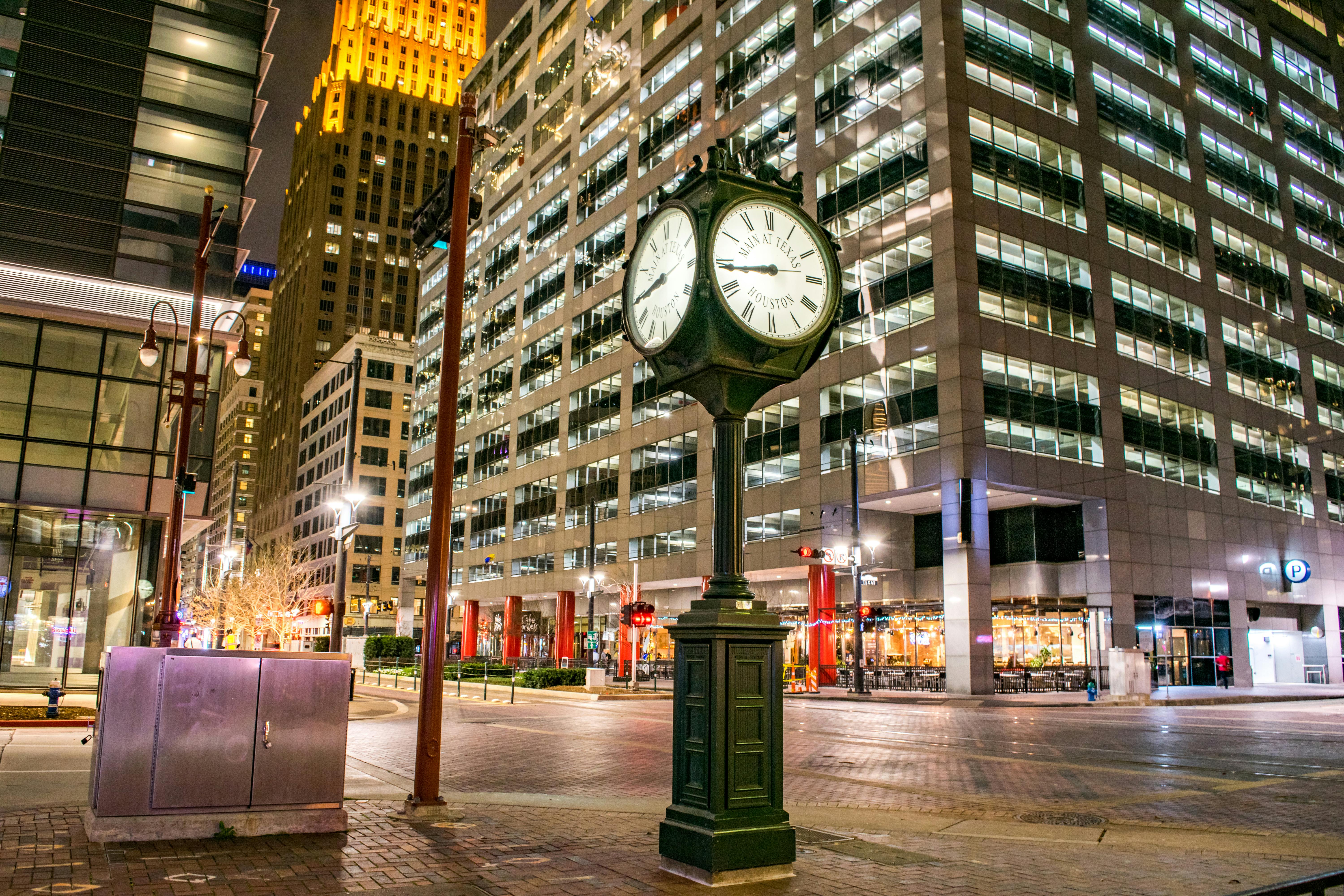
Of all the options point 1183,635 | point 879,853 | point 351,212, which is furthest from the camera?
point 351,212

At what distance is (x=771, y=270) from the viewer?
7148 millimetres

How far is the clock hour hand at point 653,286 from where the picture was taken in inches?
291

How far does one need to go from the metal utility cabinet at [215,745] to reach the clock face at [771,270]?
15.9 feet

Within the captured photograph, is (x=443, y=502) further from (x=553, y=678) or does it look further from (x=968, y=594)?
(x=968, y=594)

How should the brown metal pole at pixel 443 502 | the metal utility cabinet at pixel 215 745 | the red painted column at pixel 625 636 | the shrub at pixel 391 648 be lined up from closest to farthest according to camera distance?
1. the metal utility cabinet at pixel 215 745
2. the brown metal pole at pixel 443 502
3. the red painted column at pixel 625 636
4. the shrub at pixel 391 648

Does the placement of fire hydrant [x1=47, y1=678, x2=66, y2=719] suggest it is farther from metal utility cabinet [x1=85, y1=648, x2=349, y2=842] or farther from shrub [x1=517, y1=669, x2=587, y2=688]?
shrub [x1=517, y1=669, x2=587, y2=688]

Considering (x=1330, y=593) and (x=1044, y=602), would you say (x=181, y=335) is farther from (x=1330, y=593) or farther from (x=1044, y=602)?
(x=1330, y=593)

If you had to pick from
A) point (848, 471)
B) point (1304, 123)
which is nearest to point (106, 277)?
point (848, 471)

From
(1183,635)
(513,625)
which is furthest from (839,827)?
(513,625)

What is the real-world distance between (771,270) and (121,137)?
115 feet

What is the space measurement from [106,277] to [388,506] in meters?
85.5

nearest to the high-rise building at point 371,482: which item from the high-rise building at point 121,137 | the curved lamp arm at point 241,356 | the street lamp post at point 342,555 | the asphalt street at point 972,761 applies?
the high-rise building at point 121,137

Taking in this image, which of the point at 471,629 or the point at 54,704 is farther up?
the point at 471,629

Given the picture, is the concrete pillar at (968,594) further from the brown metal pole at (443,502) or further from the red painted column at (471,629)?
the red painted column at (471,629)
